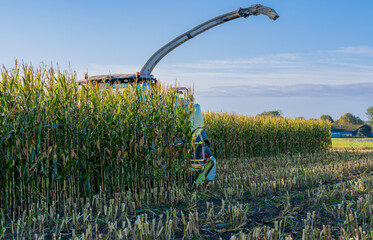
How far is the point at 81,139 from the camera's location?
20.2 ft

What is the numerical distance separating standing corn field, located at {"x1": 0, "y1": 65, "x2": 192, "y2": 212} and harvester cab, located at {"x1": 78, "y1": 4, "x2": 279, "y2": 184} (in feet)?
0.90

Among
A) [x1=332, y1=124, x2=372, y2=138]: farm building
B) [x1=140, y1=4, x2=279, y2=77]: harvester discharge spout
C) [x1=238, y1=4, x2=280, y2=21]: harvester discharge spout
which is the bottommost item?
[x1=332, y1=124, x2=372, y2=138]: farm building

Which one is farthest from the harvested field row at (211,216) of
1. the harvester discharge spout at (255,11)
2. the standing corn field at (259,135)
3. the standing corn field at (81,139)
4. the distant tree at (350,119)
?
the distant tree at (350,119)

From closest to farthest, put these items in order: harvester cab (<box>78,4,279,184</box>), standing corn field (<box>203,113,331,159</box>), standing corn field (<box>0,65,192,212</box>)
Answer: standing corn field (<box>0,65,192,212</box>)
harvester cab (<box>78,4,279,184</box>)
standing corn field (<box>203,113,331,159</box>)

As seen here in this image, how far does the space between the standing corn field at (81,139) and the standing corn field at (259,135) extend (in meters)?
7.04

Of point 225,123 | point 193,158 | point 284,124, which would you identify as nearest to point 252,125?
point 225,123

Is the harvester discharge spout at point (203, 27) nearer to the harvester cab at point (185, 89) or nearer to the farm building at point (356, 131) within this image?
the harvester cab at point (185, 89)

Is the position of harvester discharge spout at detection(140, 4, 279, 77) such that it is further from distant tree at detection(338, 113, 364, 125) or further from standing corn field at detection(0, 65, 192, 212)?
distant tree at detection(338, 113, 364, 125)

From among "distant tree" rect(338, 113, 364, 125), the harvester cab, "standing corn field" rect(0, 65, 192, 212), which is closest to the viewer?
"standing corn field" rect(0, 65, 192, 212)

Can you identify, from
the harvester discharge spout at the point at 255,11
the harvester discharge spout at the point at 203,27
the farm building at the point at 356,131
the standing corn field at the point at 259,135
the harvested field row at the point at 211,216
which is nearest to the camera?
the harvested field row at the point at 211,216

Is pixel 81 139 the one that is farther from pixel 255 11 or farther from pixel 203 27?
pixel 255 11

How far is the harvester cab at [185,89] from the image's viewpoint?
288 inches

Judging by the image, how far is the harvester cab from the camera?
24.0ft

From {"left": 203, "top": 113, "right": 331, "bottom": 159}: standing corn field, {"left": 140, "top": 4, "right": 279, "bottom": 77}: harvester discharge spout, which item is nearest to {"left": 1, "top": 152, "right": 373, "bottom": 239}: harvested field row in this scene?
{"left": 140, "top": 4, "right": 279, "bottom": 77}: harvester discharge spout
